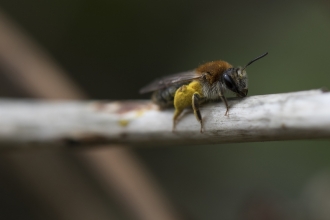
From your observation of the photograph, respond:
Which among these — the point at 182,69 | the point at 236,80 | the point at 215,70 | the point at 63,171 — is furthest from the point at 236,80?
the point at 182,69

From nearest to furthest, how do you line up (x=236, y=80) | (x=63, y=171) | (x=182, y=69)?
(x=236, y=80) → (x=63, y=171) → (x=182, y=69)

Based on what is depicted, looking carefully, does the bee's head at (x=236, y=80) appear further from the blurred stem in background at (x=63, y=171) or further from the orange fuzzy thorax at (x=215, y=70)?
the blurred stem in background at (x=63, y=171)

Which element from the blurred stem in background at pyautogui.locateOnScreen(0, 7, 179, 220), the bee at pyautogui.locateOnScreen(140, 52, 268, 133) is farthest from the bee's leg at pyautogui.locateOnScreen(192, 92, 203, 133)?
the blurred stem in background at pyautogui.locateOnScreen(0, 7, 179, 220)

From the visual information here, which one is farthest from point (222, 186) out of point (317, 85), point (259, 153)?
point (317, 85)

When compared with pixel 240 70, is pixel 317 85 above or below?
below

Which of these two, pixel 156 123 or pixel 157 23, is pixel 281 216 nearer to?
pixel 156 123

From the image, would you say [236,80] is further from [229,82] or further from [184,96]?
[184,96]

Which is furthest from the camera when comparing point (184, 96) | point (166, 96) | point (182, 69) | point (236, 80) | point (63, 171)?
point (182, 69)
